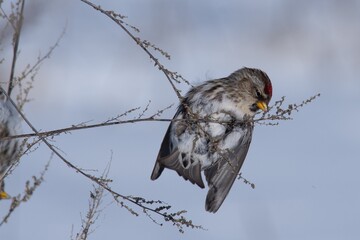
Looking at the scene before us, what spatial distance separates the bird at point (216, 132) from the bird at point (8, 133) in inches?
38.4

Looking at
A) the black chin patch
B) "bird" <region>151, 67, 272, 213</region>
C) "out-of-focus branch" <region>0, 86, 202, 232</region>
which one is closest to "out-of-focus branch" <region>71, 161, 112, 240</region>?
"out-of-focus branch" <region>0, 86, 202, 232</region>

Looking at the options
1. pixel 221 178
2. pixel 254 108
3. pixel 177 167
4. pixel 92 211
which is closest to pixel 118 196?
pixel 92 211

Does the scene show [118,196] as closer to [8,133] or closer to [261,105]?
[8,133]

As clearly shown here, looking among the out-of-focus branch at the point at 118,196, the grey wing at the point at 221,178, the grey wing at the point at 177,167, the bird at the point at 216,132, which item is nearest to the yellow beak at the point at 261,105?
the bird at the point at 216,132

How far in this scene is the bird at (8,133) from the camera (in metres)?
3.83

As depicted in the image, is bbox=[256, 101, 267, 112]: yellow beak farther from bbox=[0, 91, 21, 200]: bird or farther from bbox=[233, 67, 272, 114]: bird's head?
bbox=[0, 91, 21, 200]: bird

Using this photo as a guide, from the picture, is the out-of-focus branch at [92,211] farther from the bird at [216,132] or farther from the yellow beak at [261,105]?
the yellow beak at [261,105]

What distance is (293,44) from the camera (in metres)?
9.28

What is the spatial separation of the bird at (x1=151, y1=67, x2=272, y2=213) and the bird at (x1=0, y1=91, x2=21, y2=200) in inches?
38.4

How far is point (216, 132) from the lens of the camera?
199 inches

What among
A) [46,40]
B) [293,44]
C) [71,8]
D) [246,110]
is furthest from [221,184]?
[293,44]

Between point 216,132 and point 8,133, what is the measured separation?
4.39 ft

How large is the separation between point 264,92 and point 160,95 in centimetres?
298

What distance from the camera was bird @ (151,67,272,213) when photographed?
510cm
